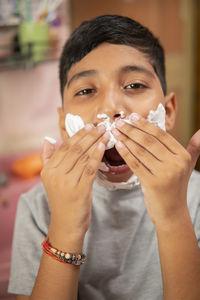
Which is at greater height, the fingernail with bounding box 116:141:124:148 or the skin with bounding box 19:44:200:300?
the fingernail with bounding box 116:141:124:148

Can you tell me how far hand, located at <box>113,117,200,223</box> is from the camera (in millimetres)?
579

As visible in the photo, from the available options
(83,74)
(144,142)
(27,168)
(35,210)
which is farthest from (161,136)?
(27,168)

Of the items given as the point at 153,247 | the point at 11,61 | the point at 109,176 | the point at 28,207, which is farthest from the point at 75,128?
the point at 11,61

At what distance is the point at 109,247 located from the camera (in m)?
0.77

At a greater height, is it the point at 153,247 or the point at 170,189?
the point at 170,189

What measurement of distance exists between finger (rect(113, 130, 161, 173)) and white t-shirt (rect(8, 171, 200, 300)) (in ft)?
0.71

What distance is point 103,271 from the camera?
29.7 inches

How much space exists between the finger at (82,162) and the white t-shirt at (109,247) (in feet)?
0.66

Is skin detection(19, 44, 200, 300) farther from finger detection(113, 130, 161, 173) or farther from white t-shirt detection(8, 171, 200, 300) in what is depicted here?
white t-shirt detection(8, 171, 200, 300)

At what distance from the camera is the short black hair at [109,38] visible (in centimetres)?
73

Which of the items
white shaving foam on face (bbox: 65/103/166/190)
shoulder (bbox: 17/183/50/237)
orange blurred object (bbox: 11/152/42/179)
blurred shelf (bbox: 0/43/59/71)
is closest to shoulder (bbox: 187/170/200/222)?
white shaving foam on face (bbox: 65/103/166/190)

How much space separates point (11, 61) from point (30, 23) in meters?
0.17

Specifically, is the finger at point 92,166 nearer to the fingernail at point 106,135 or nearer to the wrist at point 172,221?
the fingernail at point 106,135

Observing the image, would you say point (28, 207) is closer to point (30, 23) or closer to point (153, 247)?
point (153, 247)
